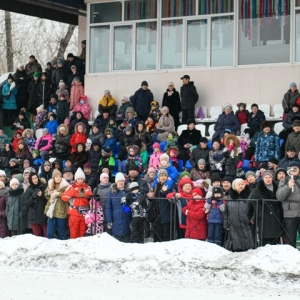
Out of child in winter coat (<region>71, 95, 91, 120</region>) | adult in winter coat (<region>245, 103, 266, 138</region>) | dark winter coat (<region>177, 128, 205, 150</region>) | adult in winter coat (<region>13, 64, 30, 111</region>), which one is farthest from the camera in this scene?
adult in winter coat (<region>13, 64, 30, 111</region>)

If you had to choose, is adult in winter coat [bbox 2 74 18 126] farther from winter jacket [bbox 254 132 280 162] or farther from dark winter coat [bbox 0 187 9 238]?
winter jacket [bbox 254 132 280 162]

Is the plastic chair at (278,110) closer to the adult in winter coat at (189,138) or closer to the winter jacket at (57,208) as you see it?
the adult in winter coat at (189,138)

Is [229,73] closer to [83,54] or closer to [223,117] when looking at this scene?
[223,117]

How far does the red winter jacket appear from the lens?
18719 millimetres

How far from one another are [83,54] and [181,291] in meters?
16.6

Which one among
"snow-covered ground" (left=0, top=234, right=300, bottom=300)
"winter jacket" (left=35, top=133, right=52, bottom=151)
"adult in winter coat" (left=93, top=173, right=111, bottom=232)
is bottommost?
"snow-covered ground" (left=0, top=234, right=300, bottom=300)

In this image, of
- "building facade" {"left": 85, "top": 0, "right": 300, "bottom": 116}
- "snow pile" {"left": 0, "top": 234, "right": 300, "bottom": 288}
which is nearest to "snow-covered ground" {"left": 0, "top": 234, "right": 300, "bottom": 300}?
"snow pile" {"left": 0, "top": 234, "right": 300, "bottom": 288}

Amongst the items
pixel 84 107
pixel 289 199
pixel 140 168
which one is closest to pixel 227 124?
pixel 140 168

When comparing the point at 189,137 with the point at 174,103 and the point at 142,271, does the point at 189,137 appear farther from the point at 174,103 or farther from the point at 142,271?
the point at 142,271

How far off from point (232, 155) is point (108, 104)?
17.7 ft

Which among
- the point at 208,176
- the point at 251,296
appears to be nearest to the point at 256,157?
the point at 208,176

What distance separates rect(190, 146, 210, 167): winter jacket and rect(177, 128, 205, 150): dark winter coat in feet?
3.54

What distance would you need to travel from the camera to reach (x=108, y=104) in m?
27.1

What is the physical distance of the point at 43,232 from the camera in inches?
831
